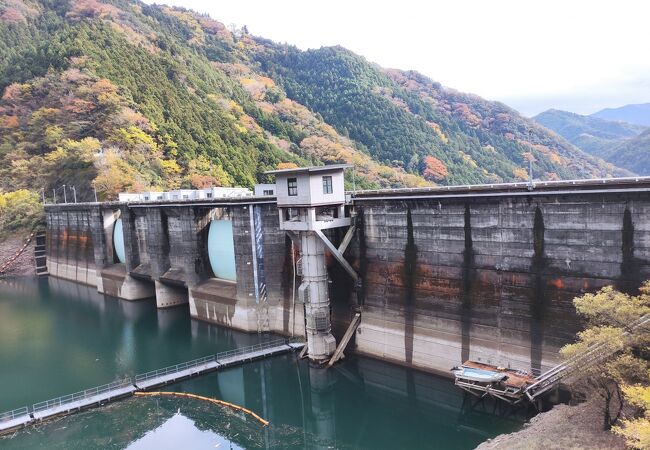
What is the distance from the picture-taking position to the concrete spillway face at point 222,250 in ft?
139

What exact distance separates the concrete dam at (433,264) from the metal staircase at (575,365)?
1.33 meters

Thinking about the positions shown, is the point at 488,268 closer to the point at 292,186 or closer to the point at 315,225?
the point at 315,225

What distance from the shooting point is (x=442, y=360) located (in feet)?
90.0

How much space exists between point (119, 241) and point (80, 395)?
103ft

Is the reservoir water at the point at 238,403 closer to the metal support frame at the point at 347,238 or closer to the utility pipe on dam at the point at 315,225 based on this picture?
the utility pipe on dam at the point at 315,225

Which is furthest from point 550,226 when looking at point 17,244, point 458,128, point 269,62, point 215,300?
point 269,62

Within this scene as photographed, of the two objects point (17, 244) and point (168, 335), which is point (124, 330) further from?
point (17, 244)

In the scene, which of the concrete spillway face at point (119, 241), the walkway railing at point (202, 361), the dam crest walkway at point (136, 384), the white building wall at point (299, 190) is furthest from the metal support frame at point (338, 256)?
the concrete spillway face at point (119, 241)

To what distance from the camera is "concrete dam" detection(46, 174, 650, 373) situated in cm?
2219

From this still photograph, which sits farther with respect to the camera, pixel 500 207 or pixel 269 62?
pixel 269 62

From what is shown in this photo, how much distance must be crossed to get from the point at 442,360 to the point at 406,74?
182m

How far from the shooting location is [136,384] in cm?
3011

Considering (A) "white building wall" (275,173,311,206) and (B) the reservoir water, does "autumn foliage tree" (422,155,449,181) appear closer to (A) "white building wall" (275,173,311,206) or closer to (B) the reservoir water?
(B) the reservoir water

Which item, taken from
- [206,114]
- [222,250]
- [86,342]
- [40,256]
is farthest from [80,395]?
[206,114]
